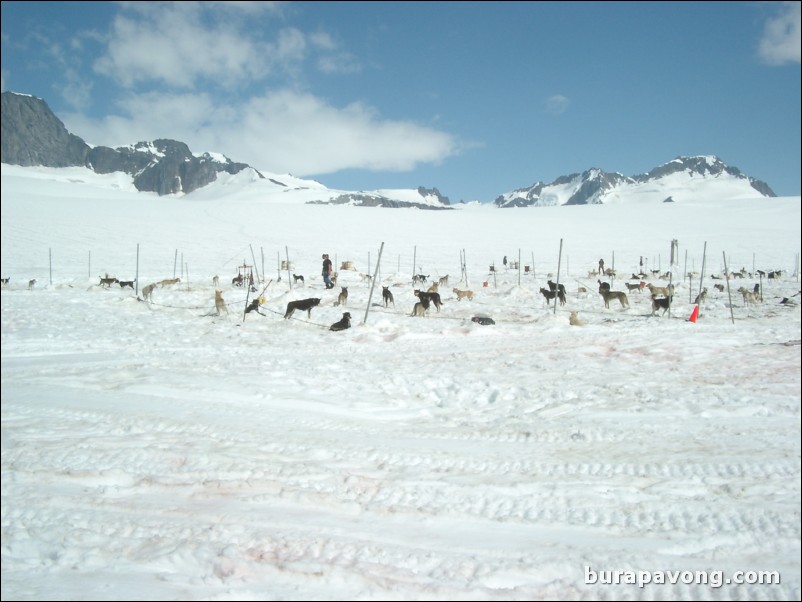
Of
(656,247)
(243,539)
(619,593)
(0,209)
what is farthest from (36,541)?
(0,209)

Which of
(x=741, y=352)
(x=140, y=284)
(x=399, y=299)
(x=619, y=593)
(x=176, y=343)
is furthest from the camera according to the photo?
(x=140, y=284)

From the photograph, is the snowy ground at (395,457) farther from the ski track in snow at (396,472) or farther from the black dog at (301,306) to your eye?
the black dog at (301,306)

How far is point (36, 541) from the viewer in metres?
3.34

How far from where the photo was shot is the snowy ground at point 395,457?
313cm

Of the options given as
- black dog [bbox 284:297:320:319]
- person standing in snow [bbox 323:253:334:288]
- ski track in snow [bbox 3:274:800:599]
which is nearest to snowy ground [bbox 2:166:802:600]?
ski track in snow [bbox 3:274:800:599]

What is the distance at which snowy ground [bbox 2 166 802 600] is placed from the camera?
313 centimetres

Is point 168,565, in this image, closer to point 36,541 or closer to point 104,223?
point 36,541

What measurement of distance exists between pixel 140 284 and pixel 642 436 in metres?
19.4

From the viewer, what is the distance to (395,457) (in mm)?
4770

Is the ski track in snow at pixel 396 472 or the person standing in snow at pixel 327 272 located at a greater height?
the person standing in snow at pixel 327 272

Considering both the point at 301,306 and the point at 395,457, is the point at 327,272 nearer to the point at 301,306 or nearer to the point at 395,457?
the point at 301,306

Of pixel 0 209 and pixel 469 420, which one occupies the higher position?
pixel 0 209

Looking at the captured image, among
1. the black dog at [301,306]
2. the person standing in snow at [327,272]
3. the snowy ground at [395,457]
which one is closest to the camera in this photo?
the snowy ground at [395,457]

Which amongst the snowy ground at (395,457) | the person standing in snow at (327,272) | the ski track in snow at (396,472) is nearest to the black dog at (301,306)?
the snowy ground at (395,457)
